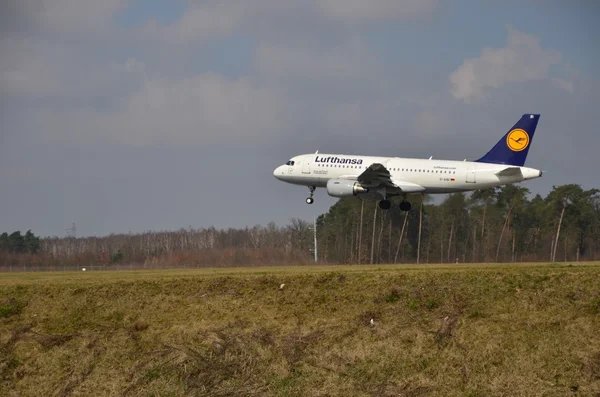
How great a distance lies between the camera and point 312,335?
2941 cm

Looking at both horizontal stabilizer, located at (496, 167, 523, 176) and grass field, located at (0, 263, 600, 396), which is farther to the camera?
horizontal stabilizer, located at (496, 167, 523, 176)

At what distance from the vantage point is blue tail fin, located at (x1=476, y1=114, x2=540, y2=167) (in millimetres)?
56406

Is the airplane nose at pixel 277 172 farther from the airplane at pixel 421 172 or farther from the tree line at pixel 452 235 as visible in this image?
the tree line at pixel 452 235

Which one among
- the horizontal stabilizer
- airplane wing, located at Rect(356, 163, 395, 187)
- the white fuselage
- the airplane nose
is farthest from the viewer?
the airplane nose

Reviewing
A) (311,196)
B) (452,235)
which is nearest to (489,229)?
(452,235)

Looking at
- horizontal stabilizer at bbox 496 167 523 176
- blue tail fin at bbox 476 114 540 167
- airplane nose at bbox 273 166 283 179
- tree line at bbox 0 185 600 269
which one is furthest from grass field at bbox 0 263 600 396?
tree line at bbox 0 185 600 269

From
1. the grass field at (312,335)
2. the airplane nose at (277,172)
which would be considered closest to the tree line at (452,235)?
the airplane nose at (277,172)

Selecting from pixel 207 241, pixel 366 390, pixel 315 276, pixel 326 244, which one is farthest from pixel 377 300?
pixel 207 241

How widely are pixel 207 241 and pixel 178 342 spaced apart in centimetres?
11709

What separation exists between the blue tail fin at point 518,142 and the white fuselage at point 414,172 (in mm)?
782

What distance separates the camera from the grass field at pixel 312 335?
26859mm

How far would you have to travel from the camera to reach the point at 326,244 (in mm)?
109875

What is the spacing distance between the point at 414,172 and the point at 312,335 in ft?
99.7

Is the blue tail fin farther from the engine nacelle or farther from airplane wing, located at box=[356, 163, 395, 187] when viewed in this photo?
the engine nacelle
